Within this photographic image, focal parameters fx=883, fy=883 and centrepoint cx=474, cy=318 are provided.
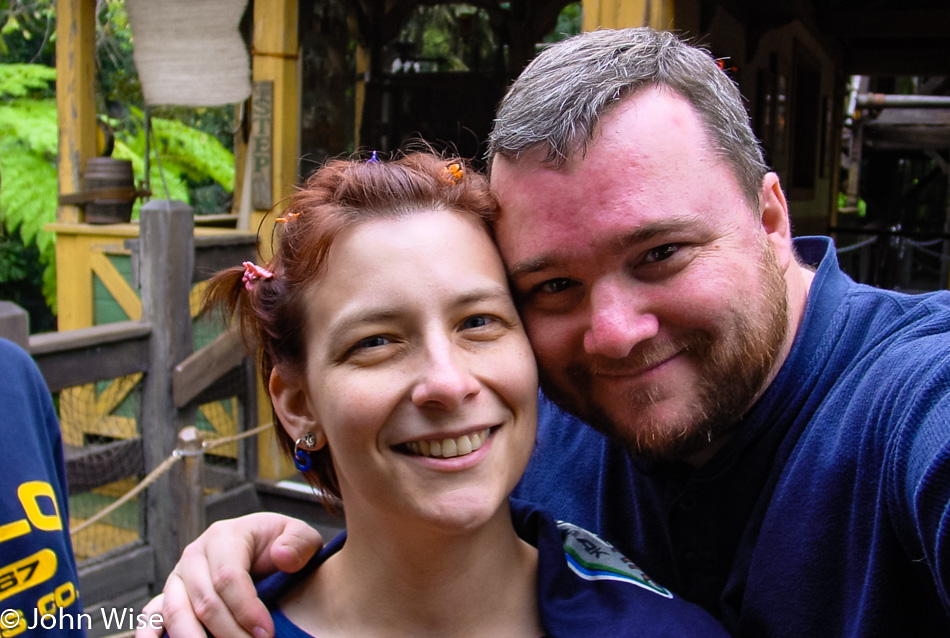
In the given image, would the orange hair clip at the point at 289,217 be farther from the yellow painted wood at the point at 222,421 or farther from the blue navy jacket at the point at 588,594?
the yellow painted wood at the point at 222,421

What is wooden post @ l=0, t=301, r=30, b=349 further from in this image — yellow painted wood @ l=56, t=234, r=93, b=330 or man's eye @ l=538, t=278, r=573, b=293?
yellow painted wood @ l=56, t=234, r=93, b=330

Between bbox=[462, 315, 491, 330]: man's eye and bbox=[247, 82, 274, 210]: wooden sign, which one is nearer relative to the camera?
bbox=[462, 315, 491, 330]: man's eye

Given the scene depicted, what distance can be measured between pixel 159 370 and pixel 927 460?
4.20 meters

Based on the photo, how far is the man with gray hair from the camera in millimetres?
1355

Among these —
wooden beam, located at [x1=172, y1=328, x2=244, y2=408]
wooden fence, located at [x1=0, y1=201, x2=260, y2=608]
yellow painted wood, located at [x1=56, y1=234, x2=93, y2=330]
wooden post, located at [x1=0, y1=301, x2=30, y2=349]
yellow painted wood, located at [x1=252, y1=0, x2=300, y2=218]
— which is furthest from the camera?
yellow painted wood, located at [x1=56, y1=234, x2=93, y2=330]

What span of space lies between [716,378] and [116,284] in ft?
16.6

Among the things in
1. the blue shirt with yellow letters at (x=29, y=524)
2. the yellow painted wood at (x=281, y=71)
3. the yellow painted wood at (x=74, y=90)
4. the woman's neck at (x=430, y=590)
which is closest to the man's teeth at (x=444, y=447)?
the woman's neck at (x=430, y=590)

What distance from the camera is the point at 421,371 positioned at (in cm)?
136

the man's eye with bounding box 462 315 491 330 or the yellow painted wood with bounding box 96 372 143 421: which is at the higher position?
the man's eye with bounding box 462 315 491 330

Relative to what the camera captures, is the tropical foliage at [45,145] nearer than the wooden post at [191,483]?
No

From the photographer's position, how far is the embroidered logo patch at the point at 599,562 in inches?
60.1

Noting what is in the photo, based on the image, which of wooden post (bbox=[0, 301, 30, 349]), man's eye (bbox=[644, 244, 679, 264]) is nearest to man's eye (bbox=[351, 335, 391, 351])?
man's eye (bbox=[644, 244, 679, 264])

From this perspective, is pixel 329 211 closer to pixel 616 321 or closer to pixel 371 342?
pixel 371 342

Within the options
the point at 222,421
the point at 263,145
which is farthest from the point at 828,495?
the point at 222,421
